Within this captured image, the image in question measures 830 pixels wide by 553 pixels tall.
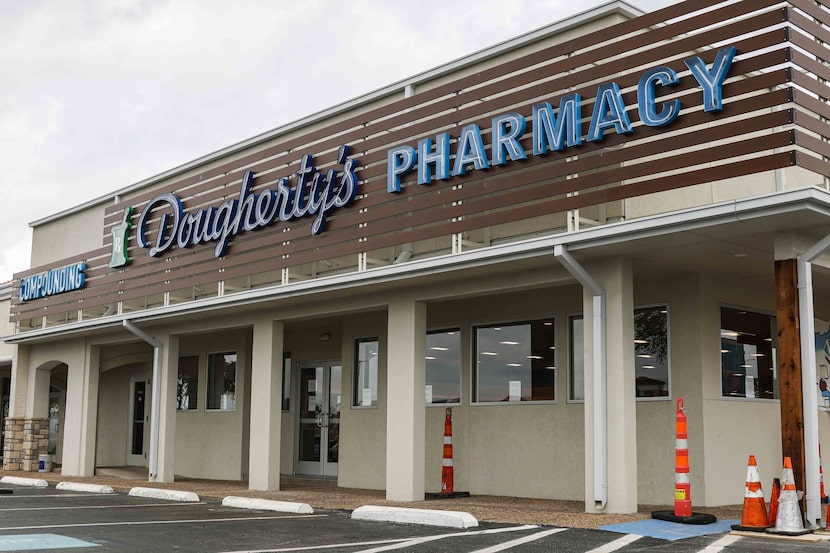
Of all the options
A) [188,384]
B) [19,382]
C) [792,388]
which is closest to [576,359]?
[792,388]

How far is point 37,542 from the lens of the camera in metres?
A: 9.26

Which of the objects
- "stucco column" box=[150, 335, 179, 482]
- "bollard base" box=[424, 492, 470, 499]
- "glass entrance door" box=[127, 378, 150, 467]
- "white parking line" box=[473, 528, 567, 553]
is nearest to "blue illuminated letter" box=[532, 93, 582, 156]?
"white parking line" box=[473, 528, 567, 553]

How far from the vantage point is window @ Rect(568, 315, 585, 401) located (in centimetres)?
1433

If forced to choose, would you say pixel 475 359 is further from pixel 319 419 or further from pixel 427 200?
pixel 319 419

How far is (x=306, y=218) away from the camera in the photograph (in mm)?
15969

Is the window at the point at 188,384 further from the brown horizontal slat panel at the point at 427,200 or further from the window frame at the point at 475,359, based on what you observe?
the window frame at the point at 475,359

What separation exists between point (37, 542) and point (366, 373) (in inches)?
363

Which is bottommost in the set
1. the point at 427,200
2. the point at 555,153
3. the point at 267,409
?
the point at 267,409

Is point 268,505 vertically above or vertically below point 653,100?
below

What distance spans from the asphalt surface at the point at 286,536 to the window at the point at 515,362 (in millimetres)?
3945

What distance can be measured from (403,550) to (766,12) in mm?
6950

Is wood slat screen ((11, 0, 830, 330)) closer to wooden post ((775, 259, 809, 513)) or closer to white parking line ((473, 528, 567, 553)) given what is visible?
wooden post ((775, 259, 809, 513))

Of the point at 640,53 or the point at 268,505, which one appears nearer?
the point at 640,53

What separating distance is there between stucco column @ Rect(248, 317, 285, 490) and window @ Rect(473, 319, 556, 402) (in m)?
3.72
